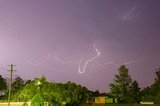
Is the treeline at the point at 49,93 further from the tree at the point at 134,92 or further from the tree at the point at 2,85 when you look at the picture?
the tree at the point at 2,85

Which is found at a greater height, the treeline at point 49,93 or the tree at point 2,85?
the tree at point 2,85

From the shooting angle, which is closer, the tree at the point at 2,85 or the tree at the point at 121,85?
the tree at the point at 121,85

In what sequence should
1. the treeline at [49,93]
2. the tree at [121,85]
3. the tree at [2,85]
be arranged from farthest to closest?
the tree at [2,85] → the tree at [121,85] → the treeline at [49,93]

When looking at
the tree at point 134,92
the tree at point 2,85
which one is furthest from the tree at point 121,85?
the tree at point 2,85

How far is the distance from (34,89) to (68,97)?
4.36 meters

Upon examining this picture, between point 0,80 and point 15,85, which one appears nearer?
point 0,80

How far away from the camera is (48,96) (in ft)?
119


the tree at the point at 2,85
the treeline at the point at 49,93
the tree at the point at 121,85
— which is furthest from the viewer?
the tree at the point at 2,85

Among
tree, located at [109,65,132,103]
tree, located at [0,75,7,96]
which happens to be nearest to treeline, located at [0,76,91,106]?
tree, located at [109,65,132,103]

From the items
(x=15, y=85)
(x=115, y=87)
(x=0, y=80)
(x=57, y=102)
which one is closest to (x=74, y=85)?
(x=57, y=102)

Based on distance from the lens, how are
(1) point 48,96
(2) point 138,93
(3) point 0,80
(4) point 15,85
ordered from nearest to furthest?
(1) point 48,96 → (2) point 138,93 → (3) point 0,80 → (4) point 15,85

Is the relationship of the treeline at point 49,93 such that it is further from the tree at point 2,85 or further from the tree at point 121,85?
the tree at point 2,85

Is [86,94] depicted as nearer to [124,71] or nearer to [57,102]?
[57,102]

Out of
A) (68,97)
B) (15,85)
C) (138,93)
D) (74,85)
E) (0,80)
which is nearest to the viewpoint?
(68,97)
